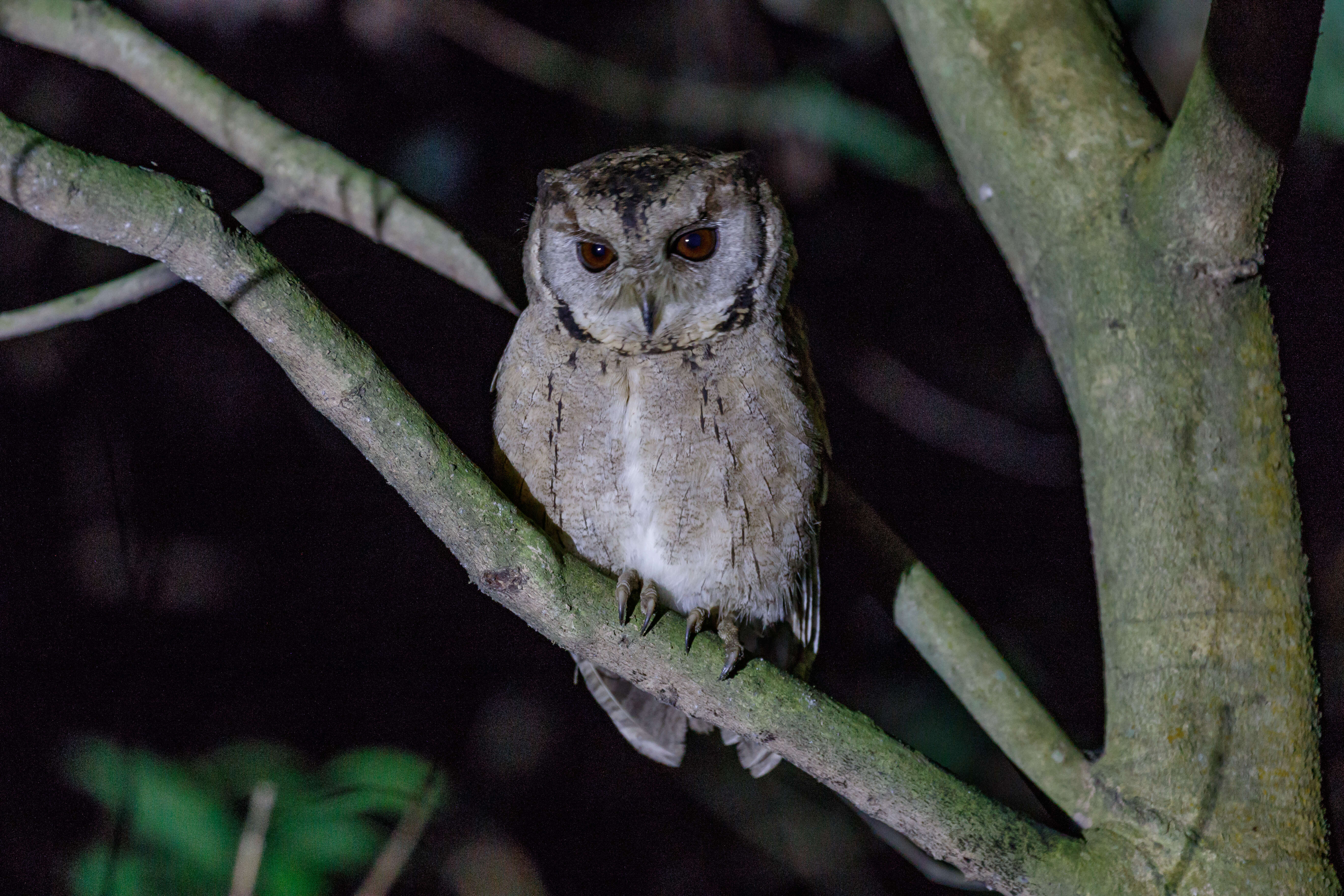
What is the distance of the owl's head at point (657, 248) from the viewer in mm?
1212

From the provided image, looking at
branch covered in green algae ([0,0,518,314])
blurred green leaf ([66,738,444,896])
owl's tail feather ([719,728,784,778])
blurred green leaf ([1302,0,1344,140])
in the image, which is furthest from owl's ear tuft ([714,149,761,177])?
blurred green leaf ([66,738,444,896])

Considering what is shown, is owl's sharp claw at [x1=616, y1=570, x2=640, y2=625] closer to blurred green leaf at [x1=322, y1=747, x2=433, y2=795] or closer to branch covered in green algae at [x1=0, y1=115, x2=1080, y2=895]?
branch covered in green algae at [x1=0, y1=115, x2=1080, y2=895]

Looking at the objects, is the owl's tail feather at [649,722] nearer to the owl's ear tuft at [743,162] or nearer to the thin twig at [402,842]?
the thin twig at [402,842]

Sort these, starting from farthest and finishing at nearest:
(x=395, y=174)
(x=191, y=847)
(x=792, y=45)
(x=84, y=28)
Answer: (x=792, y=45)
(x=395, y=174)
(x=84, y=28)
(x=191, y=847)

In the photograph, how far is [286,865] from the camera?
4.32 feet

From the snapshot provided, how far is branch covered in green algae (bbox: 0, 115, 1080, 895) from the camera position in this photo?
0.74m

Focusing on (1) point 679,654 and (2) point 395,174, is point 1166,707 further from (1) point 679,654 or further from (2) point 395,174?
(2) point 395,174

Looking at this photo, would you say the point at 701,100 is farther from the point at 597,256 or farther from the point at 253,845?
the point at 253,845

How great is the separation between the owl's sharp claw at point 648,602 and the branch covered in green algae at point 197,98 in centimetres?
62

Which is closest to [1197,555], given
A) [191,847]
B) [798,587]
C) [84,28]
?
[798,587]

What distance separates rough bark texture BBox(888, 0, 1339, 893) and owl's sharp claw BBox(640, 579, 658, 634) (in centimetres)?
53

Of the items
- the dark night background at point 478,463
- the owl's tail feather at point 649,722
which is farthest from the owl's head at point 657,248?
the owl's tail feather at point 649,722

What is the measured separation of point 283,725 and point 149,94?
1.07m

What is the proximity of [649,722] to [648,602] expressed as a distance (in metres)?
0.56
